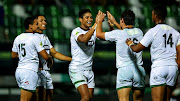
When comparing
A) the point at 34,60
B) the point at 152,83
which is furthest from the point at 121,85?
the point at 34,60

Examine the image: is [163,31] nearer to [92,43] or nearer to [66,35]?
[92,43]

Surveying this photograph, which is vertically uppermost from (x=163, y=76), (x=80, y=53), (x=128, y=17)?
(x=128, y=17)

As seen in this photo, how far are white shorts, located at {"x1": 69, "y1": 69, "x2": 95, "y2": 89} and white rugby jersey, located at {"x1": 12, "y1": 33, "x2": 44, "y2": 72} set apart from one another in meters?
0.64

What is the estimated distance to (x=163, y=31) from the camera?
573 centimetres

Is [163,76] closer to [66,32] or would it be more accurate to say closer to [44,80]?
[44,80]

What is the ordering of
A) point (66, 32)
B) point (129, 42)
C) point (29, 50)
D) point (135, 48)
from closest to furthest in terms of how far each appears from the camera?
point (135, 48) → point (129, 42) → point (29, 50) → point (66, 32)

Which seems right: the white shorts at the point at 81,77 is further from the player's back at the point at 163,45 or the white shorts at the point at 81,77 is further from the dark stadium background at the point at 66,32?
the dark stadium background at the point at 66,32

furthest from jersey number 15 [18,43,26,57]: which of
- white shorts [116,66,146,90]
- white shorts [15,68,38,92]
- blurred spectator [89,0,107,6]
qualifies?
blurred spectator [89,0,107,6]

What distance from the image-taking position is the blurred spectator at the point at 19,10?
13.1m

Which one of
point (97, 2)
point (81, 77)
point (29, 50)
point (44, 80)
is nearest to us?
point (81, 77)

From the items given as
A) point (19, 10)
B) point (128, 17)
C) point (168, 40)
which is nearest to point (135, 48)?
point (168, 40)

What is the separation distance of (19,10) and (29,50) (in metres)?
6.99

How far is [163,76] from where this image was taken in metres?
5.65

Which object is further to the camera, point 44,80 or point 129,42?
point 44,80
